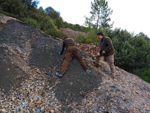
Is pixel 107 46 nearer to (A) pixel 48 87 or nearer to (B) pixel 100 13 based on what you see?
(A) pixel 48 87

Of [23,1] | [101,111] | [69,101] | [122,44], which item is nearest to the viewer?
[101,111]

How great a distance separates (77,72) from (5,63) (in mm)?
2577

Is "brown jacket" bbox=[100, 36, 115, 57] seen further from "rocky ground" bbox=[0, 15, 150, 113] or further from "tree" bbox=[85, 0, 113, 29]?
"tree" bbox=[85, 0, 113, 29]

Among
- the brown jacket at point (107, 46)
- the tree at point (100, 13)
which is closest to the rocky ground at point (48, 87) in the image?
the brown jacket at point (107, 46)

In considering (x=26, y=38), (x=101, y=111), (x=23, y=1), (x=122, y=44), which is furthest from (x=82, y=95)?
(x=23, y=1)

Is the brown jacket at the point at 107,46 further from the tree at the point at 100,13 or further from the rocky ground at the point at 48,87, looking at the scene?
the tree at the point at 100,13

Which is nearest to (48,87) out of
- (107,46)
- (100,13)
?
(107,46)

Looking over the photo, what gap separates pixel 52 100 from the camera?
12.2ft

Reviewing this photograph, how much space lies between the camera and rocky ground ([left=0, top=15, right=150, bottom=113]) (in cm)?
349

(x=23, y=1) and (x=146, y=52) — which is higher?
(x=23, y=1)

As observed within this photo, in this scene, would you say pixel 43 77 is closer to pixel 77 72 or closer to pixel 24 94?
pixel 24 94

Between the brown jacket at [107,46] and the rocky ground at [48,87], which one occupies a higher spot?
the brown jacket at [107,46]

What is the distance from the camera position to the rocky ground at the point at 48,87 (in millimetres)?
3488

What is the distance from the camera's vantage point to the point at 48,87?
4133 millimetres
